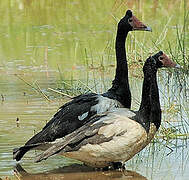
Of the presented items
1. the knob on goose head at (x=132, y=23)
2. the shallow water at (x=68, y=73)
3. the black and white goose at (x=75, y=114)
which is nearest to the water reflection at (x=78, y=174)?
the shallow water at (x=68, y=73)

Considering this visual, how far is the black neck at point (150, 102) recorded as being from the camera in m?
7.88

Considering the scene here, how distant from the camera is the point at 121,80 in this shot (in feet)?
29.0

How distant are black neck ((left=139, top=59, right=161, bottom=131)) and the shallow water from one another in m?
0.47

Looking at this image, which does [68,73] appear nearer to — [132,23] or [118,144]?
[132,23]

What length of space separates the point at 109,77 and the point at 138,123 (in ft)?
14.7

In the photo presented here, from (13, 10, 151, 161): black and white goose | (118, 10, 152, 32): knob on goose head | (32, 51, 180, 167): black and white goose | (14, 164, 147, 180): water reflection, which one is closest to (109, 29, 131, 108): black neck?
(13, 10, 151, 161): black and white goose

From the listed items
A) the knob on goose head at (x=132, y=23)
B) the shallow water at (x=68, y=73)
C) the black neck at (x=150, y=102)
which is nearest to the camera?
the black neck at (x=150, y=102)

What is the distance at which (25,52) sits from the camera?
1410 centimetres

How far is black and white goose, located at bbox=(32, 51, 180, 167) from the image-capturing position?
25.0 feet

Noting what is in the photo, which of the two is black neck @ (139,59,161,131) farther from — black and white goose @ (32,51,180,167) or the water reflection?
the water reflection

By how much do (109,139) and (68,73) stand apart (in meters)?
4.87

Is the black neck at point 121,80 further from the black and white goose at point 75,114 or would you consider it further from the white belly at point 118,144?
the white belly at point 118,144

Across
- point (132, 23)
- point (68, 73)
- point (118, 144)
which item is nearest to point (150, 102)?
point (118, 144)

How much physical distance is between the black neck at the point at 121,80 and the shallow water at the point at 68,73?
0.54 m
